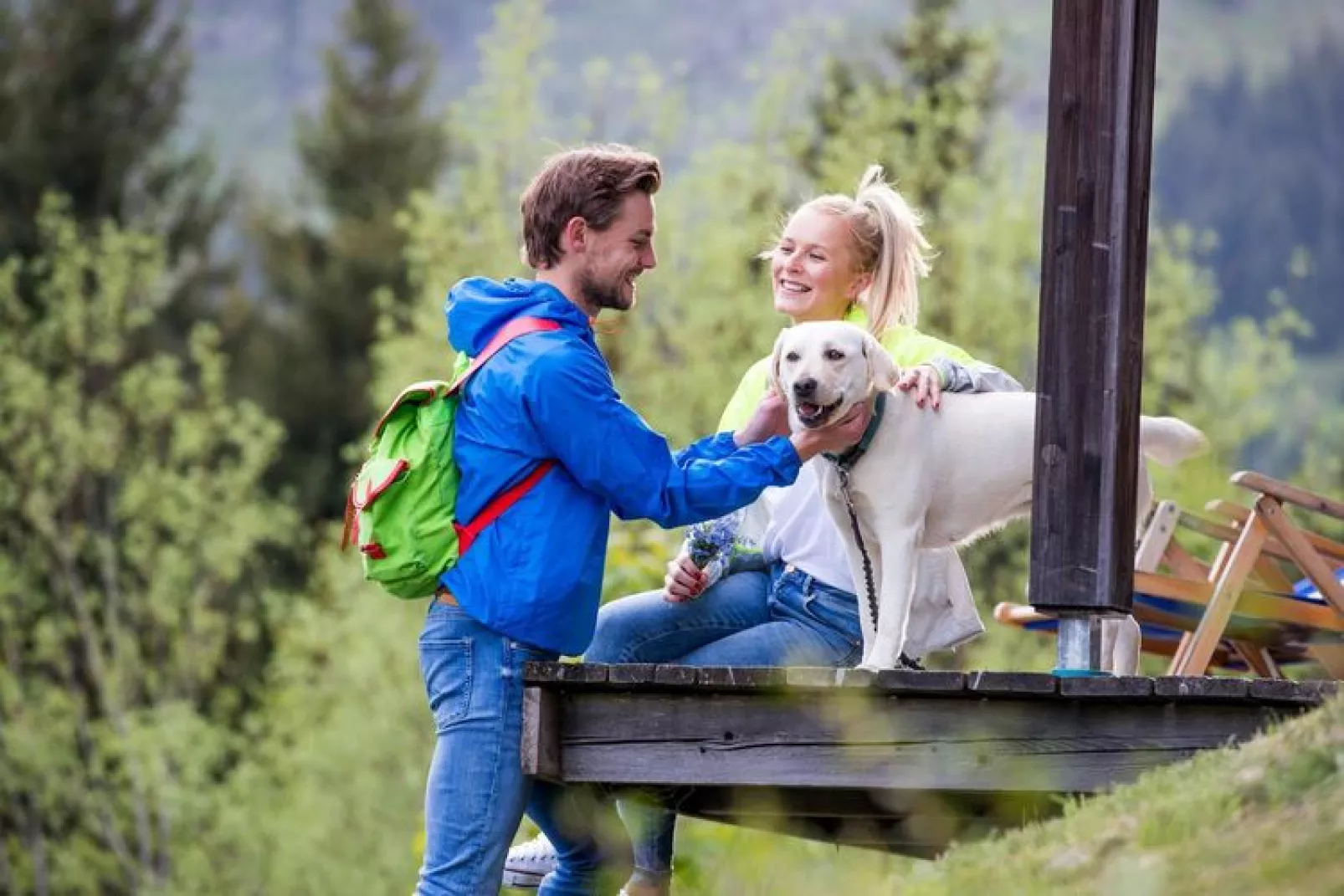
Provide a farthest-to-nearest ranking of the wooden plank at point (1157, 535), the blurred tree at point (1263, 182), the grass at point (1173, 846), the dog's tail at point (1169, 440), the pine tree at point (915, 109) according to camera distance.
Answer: the blurred tree at point (1263, 182) < the pine tree at point (915, 109) < the wooden plank at point (1157, 535) < the dog's tail at point (1169, 440) < the grass at point (1173, 846)

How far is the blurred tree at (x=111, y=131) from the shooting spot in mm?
33969

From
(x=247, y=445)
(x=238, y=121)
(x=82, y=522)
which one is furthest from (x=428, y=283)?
(x=238, y=121)

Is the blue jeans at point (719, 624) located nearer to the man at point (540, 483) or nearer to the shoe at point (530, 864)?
the shoe at point (530, 864)

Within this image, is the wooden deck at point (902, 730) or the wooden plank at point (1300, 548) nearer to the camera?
the wooden deck at point (902, 730)

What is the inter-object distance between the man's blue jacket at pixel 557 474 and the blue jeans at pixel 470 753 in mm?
66

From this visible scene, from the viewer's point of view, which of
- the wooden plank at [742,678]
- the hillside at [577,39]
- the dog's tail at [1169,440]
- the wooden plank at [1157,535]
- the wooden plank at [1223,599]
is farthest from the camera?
the hillside at [577,39]

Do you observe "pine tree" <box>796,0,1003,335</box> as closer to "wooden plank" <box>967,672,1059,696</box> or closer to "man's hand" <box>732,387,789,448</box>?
"man's hand" <box>732,387,789,448</box>

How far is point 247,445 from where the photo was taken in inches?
1097

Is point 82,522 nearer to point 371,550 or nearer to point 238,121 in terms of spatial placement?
point 371,550

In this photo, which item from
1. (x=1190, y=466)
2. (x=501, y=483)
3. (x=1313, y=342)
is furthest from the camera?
(x=1313, y=342)

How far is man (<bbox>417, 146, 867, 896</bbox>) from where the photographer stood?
4473 mm

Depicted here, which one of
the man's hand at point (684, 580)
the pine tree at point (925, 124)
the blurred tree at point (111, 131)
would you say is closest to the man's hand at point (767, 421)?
the man's hand at point (684, 580)

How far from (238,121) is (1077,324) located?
88586mm

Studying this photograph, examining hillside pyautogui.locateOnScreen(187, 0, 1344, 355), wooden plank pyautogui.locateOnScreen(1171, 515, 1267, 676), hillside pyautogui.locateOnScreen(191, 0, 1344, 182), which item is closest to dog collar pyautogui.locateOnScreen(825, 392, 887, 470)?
wooden plank pyautogui.locateOnScreen(1171, 515, 1267, 676)
